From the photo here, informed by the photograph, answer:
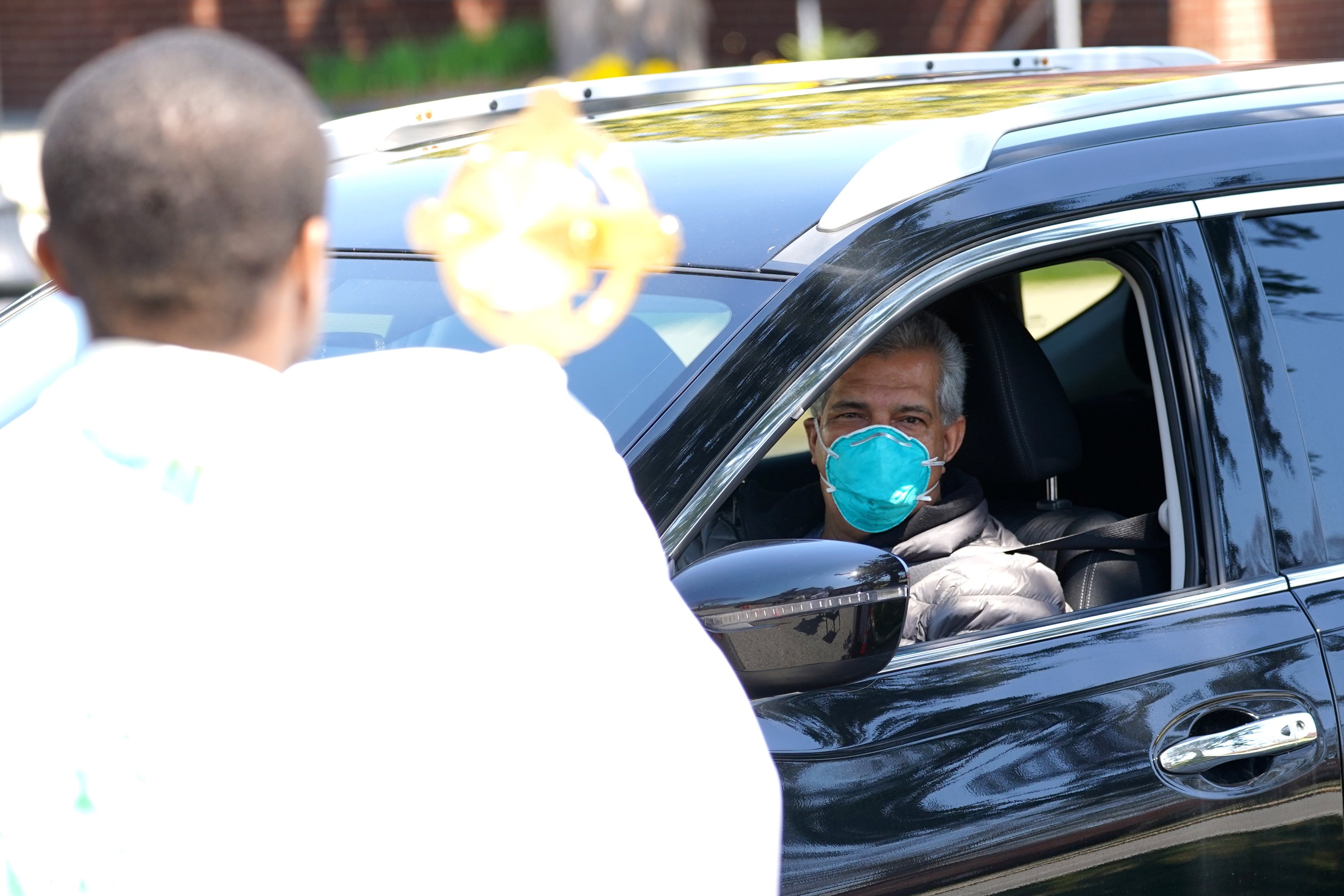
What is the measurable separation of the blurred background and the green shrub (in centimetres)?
2

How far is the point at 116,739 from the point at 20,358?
1931 mm

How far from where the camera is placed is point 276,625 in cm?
109

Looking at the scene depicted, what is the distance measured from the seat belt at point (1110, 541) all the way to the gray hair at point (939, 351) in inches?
13.3

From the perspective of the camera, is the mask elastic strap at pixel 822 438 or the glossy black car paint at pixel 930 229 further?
the mask elastic strap at pixel 822 438

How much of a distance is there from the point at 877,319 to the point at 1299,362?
0.70 m

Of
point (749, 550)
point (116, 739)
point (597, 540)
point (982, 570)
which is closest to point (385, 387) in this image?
point (597, 540)

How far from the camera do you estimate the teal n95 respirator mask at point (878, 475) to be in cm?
278

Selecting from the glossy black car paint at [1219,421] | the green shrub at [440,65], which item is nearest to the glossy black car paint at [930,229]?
the glossy black car paint at [1219,421]

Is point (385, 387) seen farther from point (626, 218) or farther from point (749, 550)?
point (749, 550)

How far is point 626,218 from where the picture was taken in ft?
3.65

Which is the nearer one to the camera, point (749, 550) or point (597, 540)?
point (597, 540)

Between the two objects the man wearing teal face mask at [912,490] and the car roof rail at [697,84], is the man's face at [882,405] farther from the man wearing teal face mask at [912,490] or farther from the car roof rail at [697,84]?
the car roof rail at [697,84]

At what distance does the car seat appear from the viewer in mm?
3023

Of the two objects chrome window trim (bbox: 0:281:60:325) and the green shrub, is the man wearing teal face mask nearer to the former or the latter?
chrome window trim (bbox: 0:281:60:325)
